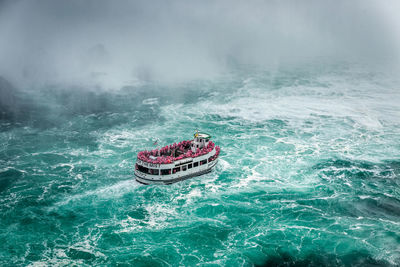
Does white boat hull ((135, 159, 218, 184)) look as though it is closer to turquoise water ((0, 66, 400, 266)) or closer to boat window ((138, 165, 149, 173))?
boat window ((138, 165, 149, 173))

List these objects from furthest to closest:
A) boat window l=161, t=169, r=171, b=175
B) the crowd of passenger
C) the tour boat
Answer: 1. the crowd of passenger
2. boat window l=161, t=169, r=171, b=175
3. the tour boat

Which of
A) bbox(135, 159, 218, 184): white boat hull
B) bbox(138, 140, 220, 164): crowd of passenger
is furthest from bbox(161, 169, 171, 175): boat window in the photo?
bbox(138, 140, 220, 164): crowd of passenger

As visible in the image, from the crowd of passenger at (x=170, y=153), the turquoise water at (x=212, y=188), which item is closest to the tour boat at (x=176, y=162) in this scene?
the crowd of passenger at (x=170, y=153)

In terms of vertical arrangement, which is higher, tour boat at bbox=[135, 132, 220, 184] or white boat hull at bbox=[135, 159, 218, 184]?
tour boat at bbox=[135, 132, 220, 184]

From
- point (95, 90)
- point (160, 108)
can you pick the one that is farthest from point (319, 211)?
point (95, 90)

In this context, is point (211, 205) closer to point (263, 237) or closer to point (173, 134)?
point (263, 237)

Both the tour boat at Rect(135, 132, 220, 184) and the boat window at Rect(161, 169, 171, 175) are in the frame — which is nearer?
the tour boat at Rect(135, 132, 220, 184)

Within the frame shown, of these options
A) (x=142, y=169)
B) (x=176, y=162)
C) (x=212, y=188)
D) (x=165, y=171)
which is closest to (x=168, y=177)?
(x=165, y=171)

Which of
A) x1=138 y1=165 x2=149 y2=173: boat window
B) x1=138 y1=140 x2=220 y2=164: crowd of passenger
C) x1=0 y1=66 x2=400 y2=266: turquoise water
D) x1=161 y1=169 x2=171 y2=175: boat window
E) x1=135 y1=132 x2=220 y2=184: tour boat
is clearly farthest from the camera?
x1=138 y1=140 x2=220 y2=164: crowd of passenger
